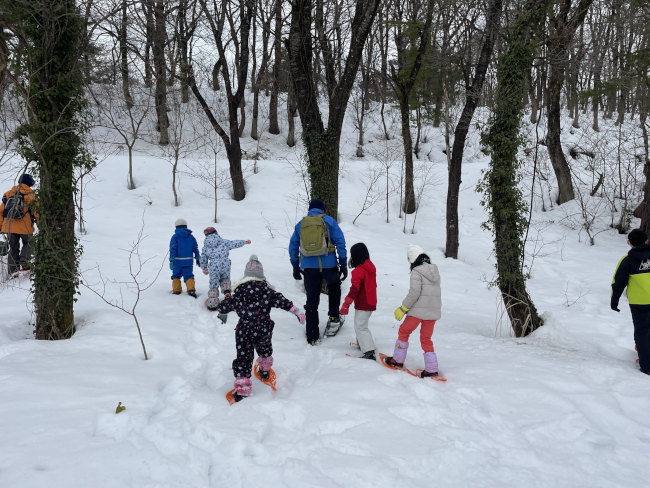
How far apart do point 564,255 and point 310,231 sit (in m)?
10.2

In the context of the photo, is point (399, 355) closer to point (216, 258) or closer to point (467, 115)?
point (216, 258)

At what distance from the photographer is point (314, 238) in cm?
531

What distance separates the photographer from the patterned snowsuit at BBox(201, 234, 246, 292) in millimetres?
6629

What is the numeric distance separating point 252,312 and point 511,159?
Answer: 423 centimetres

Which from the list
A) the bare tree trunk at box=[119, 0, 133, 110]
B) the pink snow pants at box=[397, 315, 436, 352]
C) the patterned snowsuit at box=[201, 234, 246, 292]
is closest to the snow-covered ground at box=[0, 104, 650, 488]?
the pink snow pants at box=[397, 315, 436, 352]

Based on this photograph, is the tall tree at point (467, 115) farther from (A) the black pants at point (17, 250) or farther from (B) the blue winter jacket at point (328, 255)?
(A) the black pants at point (17, 250)

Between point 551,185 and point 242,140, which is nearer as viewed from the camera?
point 551,185

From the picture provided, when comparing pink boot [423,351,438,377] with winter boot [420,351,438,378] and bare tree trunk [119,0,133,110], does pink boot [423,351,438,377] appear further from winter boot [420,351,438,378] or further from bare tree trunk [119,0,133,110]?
bare tree trunk [119,0,133,110]

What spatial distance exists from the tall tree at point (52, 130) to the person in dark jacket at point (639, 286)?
673cm

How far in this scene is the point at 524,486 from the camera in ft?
8.77

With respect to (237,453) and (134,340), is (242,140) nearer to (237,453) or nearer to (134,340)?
(134,340)

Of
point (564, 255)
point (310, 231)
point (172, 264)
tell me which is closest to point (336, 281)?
point (310, 231)

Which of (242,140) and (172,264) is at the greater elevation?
(242,140)

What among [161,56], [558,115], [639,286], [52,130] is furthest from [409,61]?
[52,130]
